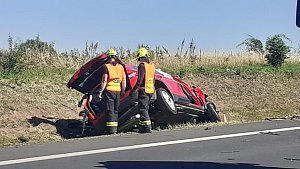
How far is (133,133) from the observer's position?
43.5 ft

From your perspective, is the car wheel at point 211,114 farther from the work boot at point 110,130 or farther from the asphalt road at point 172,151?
the work boot at point 110,130

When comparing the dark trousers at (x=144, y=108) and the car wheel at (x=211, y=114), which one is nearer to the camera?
the dark trousers at (x=144, y=108)

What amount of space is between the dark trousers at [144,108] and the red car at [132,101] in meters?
0.22

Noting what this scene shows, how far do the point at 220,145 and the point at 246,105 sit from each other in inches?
420

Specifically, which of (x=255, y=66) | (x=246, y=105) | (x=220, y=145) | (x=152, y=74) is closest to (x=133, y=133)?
(x=152, y=74)

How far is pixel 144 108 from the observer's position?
1343cm

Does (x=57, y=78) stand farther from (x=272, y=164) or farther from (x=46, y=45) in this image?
(x=272, y=164)

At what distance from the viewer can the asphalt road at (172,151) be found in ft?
30.2

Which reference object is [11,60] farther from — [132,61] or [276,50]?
[276,50]

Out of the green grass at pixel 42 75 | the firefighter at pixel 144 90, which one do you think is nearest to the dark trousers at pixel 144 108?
the firefighter at pixel 144 90

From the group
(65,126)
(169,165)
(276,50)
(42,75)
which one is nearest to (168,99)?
(65,126)

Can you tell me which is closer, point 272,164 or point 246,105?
point 272,164

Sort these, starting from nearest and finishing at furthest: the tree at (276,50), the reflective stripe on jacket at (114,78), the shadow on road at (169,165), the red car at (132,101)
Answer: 1. the shadow on road at (169,165)
2. the reflective stripe on jacket at (114,78)
3. the red car at (132,101)
4. the tree at (276,50)

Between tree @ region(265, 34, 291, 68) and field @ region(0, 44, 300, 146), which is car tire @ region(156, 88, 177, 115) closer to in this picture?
field @ region(0, 44, 300, 146)
